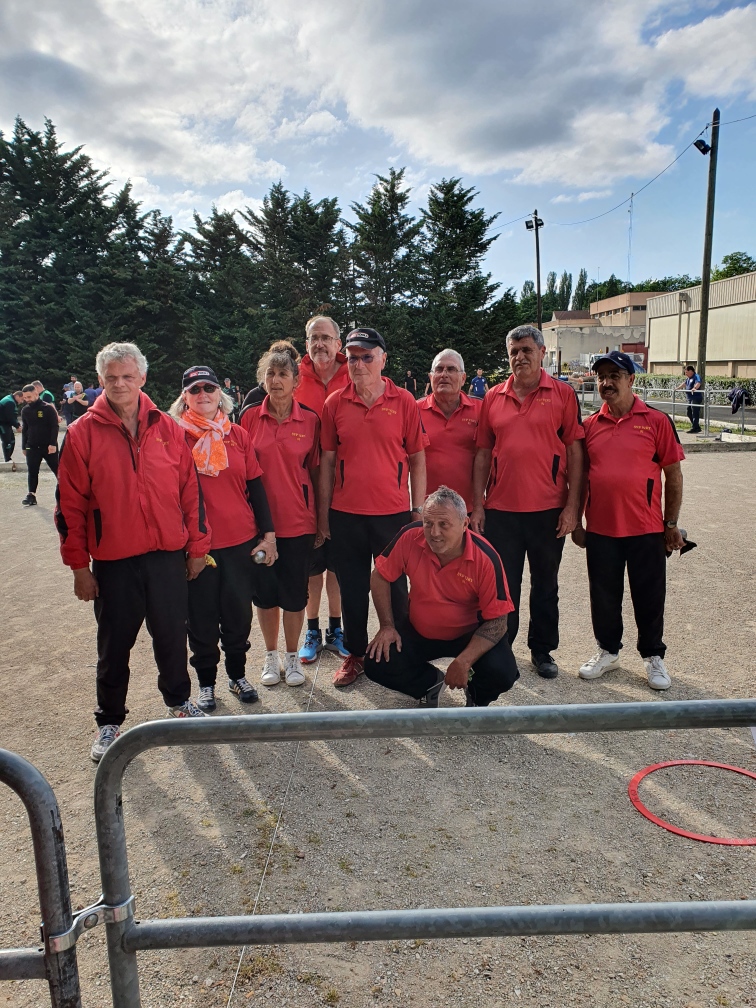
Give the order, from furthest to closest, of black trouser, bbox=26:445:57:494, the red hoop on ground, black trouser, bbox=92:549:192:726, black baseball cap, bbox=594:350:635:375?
1. black trouser, bbox=26:445:57:494
2. black baseball cap, bbox=594:350:635:375
3. black trouser, bbox=92:549:192:726
4. the red hoop on ground

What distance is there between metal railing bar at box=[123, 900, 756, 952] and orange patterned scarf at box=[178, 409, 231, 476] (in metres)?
2.64

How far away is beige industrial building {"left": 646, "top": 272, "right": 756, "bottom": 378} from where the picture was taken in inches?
1757

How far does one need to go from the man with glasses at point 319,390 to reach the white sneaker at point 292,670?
0.31 m

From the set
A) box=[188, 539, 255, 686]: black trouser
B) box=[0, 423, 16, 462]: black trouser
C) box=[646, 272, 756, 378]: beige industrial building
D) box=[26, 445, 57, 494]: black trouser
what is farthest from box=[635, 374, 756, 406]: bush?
box=[188, 539, 255, 686]: black trouser

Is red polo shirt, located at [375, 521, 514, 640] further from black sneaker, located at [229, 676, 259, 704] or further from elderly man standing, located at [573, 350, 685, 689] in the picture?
black sneaker, located at [229, 676, 259, 704]

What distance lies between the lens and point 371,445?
4.23m

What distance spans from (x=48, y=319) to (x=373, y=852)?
35551 mm

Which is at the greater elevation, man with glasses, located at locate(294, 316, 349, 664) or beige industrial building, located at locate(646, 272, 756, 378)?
beige industrial building, located at locate(646, 272, 756, 378)

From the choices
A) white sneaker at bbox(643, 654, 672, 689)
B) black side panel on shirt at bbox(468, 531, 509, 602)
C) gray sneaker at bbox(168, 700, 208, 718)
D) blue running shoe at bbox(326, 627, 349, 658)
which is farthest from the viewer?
blue running shoe at bbox(326, 627, 349, 658)

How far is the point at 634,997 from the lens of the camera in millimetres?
2062

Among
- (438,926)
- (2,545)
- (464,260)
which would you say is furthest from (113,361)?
(464,260)

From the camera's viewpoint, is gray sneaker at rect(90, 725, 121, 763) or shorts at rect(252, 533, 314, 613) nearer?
gray sneaker at rect(90, 725, 121, 763)

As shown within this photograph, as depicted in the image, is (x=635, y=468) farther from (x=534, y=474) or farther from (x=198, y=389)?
(x=198, y=389)

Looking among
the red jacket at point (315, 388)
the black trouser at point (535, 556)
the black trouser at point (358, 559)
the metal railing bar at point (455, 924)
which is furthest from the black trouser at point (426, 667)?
the metal railing bar at point (455, 924)
